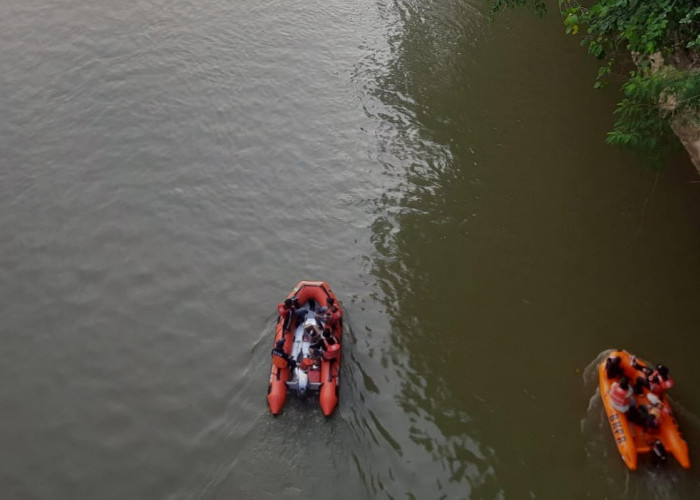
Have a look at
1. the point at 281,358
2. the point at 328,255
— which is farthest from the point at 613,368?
the point at 328,255

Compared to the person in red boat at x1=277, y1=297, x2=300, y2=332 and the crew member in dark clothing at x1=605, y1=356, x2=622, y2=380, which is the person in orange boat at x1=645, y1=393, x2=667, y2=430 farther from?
the person in red boat at x1=277, y1=297, x2=300, y2=332

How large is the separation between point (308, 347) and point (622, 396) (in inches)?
214

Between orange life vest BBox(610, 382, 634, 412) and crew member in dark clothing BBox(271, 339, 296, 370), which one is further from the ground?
crew member in dark clothing BBox(271, 339, 296, 370)

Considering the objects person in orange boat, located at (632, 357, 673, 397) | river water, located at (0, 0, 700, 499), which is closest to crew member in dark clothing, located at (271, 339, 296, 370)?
river water, located at (0, 0, 700, 499)

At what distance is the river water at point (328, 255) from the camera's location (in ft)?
32.2

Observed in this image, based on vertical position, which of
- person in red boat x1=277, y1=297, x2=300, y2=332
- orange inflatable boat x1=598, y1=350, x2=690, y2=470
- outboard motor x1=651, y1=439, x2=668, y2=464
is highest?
person in red boat x1=277, y1=297, x2=300, y2=332

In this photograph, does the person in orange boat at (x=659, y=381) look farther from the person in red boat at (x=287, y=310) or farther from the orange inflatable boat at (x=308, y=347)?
the person in red boat at (x=287, y=310)

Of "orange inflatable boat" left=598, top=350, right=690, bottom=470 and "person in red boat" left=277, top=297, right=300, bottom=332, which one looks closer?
"orange inflatable boat" left=598, top=350, right=690, bottom=470

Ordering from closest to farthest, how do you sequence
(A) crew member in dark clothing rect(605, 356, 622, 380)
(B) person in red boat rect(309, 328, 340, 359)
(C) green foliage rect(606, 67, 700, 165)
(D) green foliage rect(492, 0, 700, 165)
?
(D) green foliage rect(492, 0, 700, 165)
(C) green foliage rect(606, 67, 700, 165)
(A) crew member in dark clothing rect(605, 356, 622, 380)
(B) person in red boat rect(309, 328, 340, 359)

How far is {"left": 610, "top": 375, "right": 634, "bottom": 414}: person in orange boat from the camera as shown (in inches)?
383

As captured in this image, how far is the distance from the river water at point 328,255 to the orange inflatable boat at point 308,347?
1.19 feet

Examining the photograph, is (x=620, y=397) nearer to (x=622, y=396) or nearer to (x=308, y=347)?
(x=622, y=396)

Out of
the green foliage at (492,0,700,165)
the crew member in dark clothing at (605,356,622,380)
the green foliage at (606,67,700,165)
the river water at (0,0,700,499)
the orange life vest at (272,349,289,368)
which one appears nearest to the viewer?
the green foliage at (492,0,700,165)

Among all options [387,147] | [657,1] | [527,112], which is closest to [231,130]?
[387,147]
